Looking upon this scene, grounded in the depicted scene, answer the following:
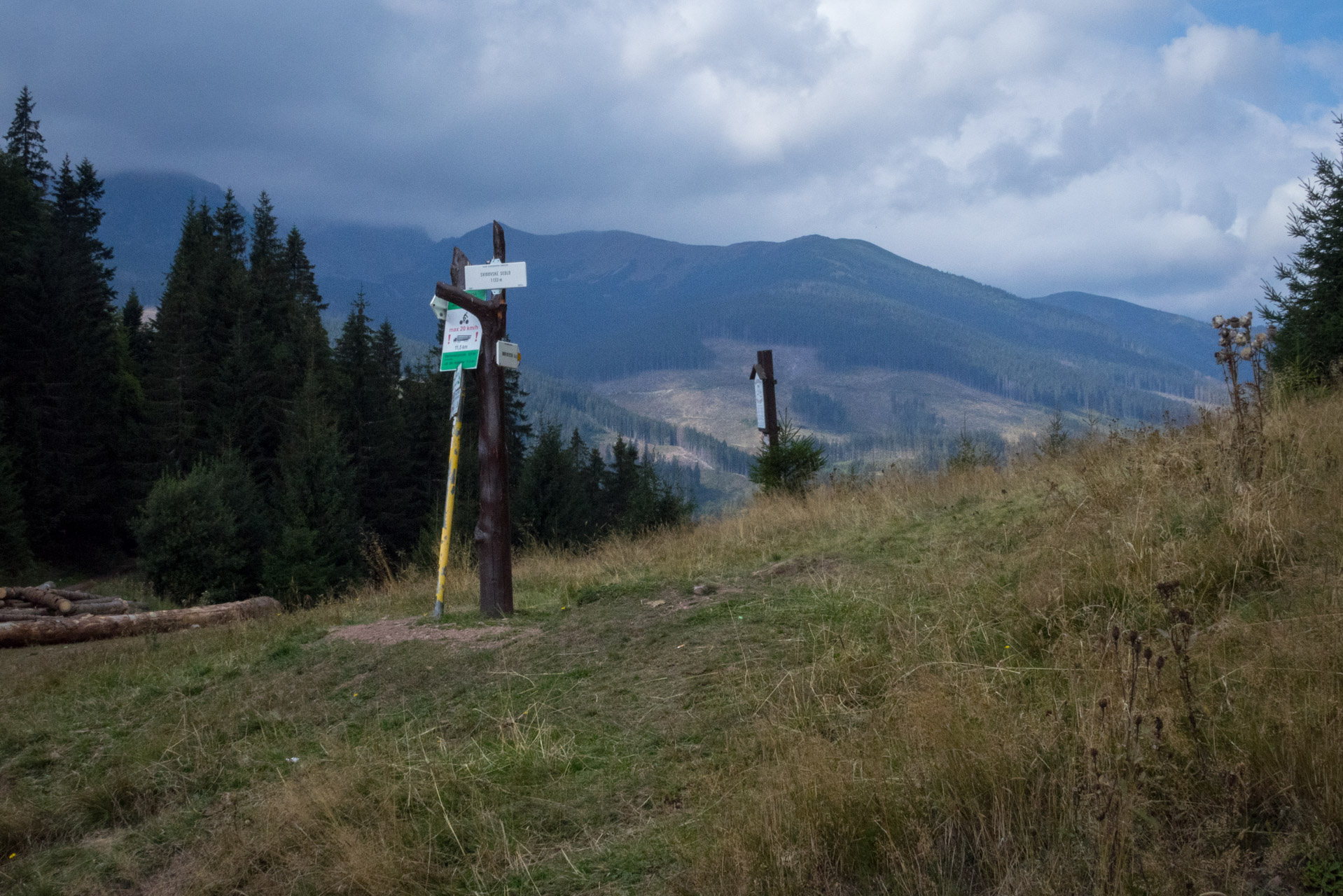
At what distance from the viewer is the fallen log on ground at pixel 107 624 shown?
1302cm

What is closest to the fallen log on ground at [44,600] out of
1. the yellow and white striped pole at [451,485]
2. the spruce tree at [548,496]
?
the yellow and white striped pole at [451,485]

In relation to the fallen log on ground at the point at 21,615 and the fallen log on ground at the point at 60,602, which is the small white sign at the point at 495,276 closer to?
the fallen log on ground at the point at 21,615

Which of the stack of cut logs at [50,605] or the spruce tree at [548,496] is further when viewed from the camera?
the spruce tree at [548,496]

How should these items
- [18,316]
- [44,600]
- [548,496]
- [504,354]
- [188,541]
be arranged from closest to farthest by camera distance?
[504,354], [44,600], [188,541], [548,496], [18,316]

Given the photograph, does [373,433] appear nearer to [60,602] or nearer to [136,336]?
[136,336]

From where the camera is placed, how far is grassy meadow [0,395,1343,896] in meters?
3.28

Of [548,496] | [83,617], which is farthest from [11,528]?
[83,617]

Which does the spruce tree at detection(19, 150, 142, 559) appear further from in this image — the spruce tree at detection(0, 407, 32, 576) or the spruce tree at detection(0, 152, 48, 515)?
the spruce tree at detection(0, 407, 32, 576)

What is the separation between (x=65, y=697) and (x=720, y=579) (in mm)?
6346

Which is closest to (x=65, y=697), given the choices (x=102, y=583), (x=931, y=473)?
(x=931, y=473)

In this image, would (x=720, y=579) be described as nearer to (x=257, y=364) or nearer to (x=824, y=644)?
(x=824, y=644)

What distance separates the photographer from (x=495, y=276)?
30.9ft

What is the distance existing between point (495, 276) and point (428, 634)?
371cm

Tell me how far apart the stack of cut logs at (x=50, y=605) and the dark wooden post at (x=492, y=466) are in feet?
29.6
